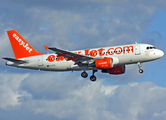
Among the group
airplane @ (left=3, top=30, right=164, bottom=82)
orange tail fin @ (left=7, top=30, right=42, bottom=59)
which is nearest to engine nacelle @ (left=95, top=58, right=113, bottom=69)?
airplane @ (left=3, top=30, right=164, bottom=82)

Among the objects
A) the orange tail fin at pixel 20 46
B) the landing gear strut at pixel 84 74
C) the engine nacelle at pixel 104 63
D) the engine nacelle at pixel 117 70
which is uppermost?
the orange tail fin at pixel 20 46

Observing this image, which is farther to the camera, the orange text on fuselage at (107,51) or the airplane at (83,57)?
the orange text on fuselage at (107,51)

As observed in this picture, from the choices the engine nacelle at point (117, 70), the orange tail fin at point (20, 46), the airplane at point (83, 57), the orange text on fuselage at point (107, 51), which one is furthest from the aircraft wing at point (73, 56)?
the orange tail fin at point (20, 46)

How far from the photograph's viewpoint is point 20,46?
2630 inches

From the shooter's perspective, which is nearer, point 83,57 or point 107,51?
point 83,57

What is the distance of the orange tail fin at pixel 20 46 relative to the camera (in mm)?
65875

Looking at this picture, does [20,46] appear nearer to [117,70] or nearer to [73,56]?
[73,56]

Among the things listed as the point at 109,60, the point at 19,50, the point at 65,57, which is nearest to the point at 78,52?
the point at 65,57

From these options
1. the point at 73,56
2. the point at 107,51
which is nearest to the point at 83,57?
the point at 73,56

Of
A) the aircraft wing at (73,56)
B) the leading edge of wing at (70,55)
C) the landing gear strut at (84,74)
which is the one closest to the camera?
the leading edge of wing at (70,55)

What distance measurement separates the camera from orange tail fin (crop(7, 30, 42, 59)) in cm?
6588

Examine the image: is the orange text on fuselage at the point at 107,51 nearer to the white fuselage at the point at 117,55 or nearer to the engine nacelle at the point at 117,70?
the white fuselage at the point at 117,55

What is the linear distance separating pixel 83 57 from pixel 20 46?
15.0 metres

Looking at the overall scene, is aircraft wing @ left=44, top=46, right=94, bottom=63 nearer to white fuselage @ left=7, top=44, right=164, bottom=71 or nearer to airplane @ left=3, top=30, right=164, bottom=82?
airplane @ left=3, top=30, right=164, bottom=82
